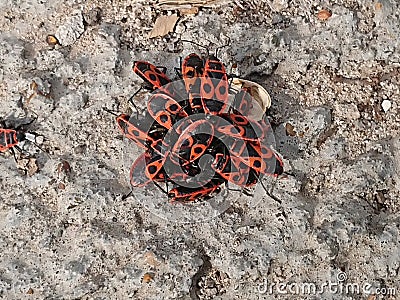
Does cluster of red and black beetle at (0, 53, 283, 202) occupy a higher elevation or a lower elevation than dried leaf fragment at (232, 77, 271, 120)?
lower

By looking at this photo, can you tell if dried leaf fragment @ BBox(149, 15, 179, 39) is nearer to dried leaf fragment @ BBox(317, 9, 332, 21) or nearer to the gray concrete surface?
the gray concrete surface

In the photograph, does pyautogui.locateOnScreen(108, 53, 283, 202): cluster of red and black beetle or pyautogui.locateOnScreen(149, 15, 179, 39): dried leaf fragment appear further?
pyautogui.locateOnScreen(149, 15, 179, 39): dried leaf fragment

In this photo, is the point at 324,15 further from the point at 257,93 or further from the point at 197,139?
the point at 197,139

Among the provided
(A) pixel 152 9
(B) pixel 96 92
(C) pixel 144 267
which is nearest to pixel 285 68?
(A) pixel 152 9

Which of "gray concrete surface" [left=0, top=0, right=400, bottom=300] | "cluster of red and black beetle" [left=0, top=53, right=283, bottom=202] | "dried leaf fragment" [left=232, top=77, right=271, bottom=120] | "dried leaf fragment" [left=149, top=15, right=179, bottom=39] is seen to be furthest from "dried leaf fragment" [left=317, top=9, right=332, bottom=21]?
"dried leaf fragment" [left=149, top=15, right=179, bottom=39]

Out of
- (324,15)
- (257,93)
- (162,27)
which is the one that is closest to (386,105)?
(324,15)

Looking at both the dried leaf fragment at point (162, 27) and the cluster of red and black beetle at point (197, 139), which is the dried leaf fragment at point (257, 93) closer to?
the cluster of red and black beetle at point (197, 139)
